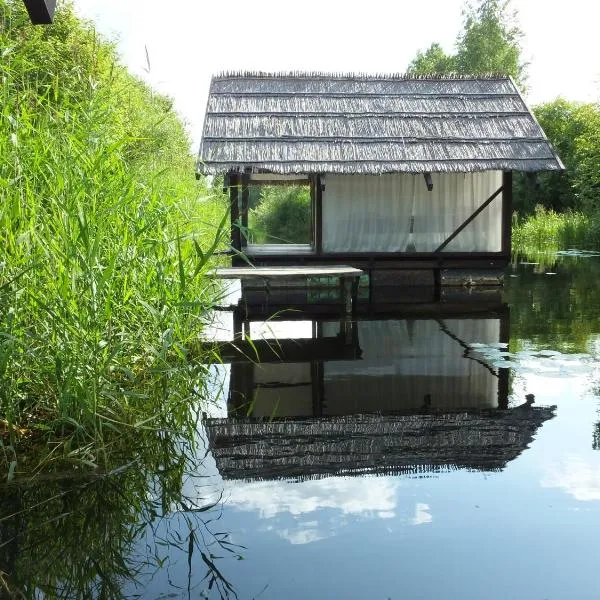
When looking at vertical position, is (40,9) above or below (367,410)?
above

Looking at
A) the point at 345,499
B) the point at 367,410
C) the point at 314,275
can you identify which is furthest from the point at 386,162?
the point at 345,499

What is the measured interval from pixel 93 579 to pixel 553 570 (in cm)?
160

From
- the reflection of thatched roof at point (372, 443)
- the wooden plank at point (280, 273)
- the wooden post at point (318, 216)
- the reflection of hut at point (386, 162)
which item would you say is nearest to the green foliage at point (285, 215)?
the reflection of hut at point (386, 162)

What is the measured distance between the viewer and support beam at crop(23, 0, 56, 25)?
12.9 ft

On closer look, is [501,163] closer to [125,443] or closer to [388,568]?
[125,443]

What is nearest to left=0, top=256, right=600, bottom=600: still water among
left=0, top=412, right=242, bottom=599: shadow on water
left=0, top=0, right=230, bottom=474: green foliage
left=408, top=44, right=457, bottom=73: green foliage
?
left=0, top=412, right=242, bottom=599: shadow on water

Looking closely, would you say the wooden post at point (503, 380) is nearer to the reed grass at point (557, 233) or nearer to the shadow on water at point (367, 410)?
the shadow on water at point (367, 410)

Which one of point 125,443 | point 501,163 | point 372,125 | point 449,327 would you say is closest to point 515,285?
point 501,163

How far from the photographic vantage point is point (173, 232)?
202 inches

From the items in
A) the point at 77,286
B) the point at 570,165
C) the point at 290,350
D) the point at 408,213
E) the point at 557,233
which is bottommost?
the point at 290,350

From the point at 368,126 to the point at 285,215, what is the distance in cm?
1432

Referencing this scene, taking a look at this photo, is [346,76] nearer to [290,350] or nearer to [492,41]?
[290,350]

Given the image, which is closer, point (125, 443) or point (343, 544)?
point (343, 544)

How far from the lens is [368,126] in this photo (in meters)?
12.3
